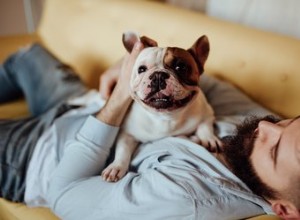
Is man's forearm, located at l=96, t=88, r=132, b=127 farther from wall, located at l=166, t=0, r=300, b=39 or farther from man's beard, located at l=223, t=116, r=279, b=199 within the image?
wall, located at l=166, t=0, r=300, b=39

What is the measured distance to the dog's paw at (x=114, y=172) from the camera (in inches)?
34.2

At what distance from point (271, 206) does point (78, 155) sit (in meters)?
0.42

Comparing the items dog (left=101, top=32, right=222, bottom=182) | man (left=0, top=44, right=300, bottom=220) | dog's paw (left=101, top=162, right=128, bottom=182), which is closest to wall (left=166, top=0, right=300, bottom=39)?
man (left=0, top=44, right=300, bottom=220)

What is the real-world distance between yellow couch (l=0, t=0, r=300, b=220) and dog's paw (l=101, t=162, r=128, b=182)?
0.75 ft

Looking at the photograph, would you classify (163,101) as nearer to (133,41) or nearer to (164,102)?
(164,102)

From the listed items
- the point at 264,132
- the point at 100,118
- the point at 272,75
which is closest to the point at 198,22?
the point at 272,75

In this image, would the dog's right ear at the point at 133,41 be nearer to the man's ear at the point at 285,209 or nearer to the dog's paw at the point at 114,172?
the dog's paw at the point at 114,172

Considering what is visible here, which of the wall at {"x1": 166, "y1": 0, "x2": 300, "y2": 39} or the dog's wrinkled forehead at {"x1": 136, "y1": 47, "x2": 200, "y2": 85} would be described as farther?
the wall at {"x1": 166, "y1": 0, "x2": 300, "y2": 39}

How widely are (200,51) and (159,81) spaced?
0.43 feet

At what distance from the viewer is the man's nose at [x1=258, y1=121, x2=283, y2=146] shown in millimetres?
723

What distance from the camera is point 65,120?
112cm

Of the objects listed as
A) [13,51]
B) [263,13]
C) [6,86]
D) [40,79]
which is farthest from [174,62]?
[13,51]

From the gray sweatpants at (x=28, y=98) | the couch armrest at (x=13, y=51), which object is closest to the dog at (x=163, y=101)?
the gray sweatpants at (x=28, y=98)

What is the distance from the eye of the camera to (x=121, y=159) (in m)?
0.91
